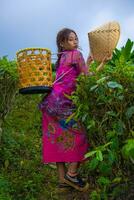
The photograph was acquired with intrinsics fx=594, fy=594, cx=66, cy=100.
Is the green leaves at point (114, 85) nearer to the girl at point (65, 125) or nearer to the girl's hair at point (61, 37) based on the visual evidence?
the girl at point (65, 125)

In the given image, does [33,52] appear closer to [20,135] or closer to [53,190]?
[53,190]

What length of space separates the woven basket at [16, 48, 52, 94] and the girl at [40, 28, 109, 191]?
0.16 meters

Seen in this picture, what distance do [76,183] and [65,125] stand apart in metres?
0.57

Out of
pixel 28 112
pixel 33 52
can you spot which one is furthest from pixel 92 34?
pixel 28 112

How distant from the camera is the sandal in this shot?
5.65 m

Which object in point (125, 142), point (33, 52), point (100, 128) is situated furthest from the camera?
point (33, 52)

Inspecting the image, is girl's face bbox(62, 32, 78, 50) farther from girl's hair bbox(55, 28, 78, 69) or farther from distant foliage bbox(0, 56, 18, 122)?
distant foliage bbox(0, 56, 18, 122)

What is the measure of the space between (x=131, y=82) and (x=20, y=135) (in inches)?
127

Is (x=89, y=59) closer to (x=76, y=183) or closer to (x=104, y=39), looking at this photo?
(x=104, y=39)

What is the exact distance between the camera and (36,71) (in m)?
5.47

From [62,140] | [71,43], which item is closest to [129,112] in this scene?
[62,140]

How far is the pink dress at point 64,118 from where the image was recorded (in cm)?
556

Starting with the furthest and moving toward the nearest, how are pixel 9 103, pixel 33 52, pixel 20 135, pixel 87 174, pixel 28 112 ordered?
1. pixel 28 112
2. pixel 20 135
3. pixel 9 103
4. pixel 87 174
5. pixel 33 52

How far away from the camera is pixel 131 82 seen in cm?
471
